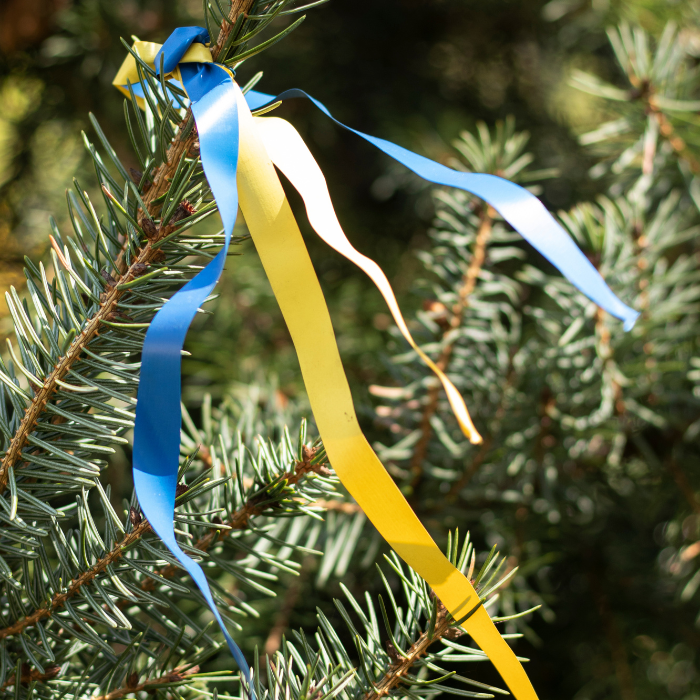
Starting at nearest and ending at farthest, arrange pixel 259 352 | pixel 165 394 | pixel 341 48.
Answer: pixel 165 394 < pixel 259 352 < pixel 341 48

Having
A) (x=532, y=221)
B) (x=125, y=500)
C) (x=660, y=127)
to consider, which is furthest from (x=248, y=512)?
(x=660, y=127)

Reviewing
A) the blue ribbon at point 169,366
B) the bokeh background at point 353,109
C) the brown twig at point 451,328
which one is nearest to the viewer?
the blue ribbon at point 169,366

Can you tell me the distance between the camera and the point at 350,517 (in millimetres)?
385

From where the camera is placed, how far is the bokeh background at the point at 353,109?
0.54m

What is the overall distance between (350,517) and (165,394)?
225 millimetres

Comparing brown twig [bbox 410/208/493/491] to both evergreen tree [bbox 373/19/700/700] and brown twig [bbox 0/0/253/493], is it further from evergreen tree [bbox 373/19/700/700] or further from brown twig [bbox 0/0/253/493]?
brown twig [bbox 0/0/253/493]

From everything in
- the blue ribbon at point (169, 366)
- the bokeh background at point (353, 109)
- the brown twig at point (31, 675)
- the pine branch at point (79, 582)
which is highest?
the bokeh background at point (353, 109)

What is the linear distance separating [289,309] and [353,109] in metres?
0.51

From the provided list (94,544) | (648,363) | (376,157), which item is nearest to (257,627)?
(94,544)

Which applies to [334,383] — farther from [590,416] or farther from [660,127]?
[660,127]

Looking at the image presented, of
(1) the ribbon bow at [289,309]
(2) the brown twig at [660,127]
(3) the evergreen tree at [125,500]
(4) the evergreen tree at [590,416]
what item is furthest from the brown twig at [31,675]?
(2) the brown twig at [660,127]

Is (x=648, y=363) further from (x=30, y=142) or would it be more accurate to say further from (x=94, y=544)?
(x=30, y=142)

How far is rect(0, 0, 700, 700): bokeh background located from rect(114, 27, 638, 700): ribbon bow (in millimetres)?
270

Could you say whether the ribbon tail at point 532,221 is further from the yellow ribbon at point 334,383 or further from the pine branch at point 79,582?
the pine branch at point 79,582
